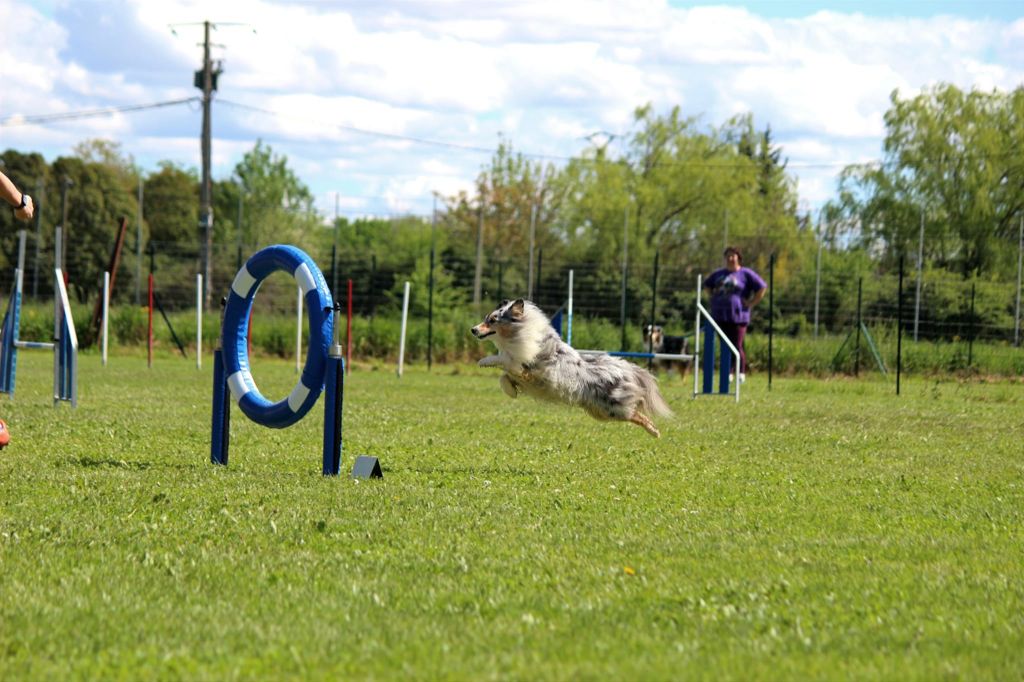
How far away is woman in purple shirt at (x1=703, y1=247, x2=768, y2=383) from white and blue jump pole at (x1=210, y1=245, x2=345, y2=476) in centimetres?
890

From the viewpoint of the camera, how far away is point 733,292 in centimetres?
1688

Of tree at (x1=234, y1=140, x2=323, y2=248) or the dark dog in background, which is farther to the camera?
tree at (x1=234, y1=140, x2=323, y2=248)

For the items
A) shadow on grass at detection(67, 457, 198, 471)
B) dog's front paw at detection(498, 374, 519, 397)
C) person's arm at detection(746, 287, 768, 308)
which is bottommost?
shadow on grass at detection(67, 457, 198, 471)

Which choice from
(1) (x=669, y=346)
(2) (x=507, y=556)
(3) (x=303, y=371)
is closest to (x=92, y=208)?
(1) (x=669, y=346)

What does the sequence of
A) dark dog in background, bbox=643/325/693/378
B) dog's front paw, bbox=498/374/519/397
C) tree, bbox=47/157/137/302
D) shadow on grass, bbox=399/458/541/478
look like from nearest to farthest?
shadow on grass, bbox=399/458/541/478, dog's front paw, bbox=498/374/519/397, dark dog in background, bbox=643/325/693/378, tree, bbox=47/157/137/302

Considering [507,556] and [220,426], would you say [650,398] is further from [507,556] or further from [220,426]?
[507,556]

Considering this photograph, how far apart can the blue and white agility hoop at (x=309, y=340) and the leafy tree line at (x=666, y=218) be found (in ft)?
67.6

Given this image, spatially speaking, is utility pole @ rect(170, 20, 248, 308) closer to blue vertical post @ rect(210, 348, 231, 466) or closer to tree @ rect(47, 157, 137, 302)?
tree @ rect(47, 157, 137, 302)

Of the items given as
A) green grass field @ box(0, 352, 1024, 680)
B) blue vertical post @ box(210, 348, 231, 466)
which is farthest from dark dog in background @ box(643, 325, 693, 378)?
blue vertical post @ box(210, 348, 231, 466)

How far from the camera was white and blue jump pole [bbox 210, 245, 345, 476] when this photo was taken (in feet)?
28.2

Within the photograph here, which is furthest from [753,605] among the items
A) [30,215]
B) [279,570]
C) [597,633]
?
[30,215]

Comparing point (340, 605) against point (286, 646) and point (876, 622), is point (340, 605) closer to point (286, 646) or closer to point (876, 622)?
point (286, 646)

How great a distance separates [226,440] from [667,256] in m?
35.4

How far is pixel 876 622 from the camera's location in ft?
15.6
